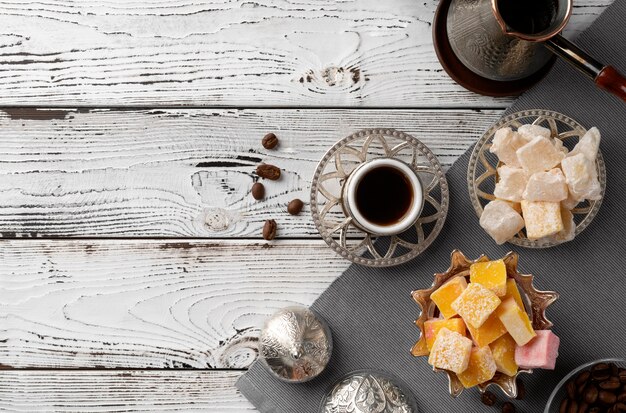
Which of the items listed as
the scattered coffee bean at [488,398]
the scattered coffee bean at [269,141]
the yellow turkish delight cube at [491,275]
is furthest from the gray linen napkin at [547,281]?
the scattered coffee bean at [269,141]

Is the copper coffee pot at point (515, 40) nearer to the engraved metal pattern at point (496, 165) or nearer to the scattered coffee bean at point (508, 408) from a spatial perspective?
the engraved metal pattern at point (496, 165)

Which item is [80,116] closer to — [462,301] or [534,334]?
[462,301]

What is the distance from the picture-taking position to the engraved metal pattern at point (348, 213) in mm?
1158

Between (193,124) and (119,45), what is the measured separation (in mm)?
192

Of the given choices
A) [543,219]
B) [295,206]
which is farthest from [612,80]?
[295,206]

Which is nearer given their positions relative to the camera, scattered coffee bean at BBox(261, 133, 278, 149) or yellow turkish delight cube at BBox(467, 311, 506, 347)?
yellow turkish delight cube at BBox(467, 311, 506, 347)

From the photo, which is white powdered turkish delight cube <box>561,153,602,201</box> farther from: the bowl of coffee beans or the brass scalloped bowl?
the bowl of coffee beans

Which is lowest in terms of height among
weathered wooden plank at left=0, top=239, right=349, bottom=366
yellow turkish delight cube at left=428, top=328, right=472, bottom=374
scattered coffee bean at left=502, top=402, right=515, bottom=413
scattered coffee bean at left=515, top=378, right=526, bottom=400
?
weathered wooden plank at left=0, top=239, right=349, bottom=366

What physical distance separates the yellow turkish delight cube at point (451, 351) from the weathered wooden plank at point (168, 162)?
31 cm

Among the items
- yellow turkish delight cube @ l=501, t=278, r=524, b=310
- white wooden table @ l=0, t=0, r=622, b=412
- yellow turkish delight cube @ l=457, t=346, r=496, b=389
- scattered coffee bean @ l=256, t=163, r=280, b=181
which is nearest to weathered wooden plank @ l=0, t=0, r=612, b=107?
white wooden table @ l=0, t=0, r=622, b=412

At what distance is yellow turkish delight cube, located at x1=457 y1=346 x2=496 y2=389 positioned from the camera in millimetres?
1041

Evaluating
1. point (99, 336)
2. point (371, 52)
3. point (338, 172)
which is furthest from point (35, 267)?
point (371, 52)

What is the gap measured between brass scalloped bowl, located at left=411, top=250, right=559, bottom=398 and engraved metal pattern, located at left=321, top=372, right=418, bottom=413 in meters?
0.11

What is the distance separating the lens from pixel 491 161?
117 cm
